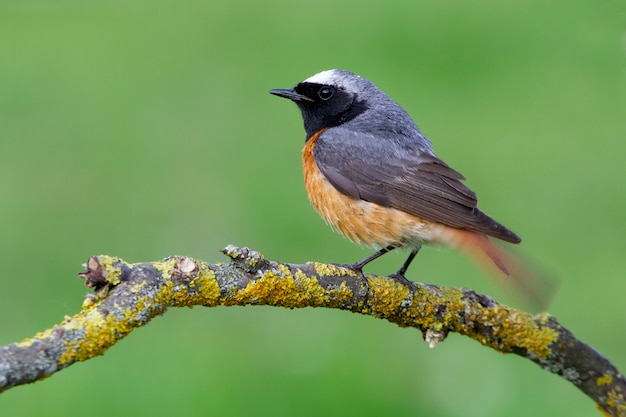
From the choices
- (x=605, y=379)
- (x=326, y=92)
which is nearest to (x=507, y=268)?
(x=605, y=379)

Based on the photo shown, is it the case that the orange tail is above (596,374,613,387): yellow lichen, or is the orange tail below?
above

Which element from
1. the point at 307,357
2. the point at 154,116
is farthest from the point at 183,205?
the point at 307,357

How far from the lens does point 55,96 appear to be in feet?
35.3

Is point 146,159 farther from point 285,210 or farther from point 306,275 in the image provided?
point 306,275

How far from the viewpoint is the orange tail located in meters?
4.77

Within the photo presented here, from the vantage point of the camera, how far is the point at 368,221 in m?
5.94

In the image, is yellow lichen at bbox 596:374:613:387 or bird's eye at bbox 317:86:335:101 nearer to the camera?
yellow lichen at bbox 596:374:613:387

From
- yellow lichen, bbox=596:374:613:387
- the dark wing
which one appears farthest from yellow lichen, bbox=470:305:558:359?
the dark wing

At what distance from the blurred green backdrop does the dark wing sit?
1.35 metres

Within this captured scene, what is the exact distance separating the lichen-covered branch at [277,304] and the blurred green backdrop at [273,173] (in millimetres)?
1649

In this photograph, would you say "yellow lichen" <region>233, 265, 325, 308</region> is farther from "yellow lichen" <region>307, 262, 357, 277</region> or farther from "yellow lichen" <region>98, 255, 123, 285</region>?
"yellow lichen" <region>98, 255, 123, 285</region>

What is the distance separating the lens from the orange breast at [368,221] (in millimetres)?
5836

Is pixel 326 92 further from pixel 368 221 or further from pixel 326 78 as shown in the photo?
pixel 368 221

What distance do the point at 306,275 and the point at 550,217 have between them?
511 centimetres
